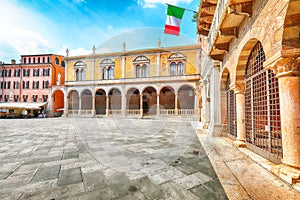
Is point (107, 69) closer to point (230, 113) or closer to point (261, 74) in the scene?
point (230, 113)

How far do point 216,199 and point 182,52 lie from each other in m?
19.3

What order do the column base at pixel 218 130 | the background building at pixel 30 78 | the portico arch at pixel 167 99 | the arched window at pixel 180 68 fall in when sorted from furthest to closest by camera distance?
the background building at pixel 30 78, the portico arch at pixel 167 99, the arched window at pixel 180 68, the column base at pixel 218 130

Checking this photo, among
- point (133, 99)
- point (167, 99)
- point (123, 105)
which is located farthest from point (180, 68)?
point (123, 105)

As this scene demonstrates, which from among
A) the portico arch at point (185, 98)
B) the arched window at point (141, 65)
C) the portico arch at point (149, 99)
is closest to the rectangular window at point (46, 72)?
the arched window at point (141, 65)

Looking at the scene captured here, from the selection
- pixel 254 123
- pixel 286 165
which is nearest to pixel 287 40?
pixel 286 165

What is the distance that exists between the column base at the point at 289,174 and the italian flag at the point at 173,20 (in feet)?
23.3

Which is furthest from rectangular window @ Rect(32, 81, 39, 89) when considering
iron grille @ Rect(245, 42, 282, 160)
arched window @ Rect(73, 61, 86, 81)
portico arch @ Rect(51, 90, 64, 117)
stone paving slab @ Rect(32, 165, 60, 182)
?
iron grille @ Rect(245, 42, 282, 160)

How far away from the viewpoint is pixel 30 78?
27875 mm

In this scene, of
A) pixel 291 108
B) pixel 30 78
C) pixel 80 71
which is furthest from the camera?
pixel 30 78

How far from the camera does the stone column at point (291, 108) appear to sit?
102 inches

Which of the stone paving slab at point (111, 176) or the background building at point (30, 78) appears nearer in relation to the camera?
the stone paving slab at point (111, 176)

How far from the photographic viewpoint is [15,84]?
2836 centimetres

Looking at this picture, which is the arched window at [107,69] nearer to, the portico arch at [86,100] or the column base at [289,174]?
the portico arch at [86,100]

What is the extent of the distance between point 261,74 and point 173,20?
523cm
